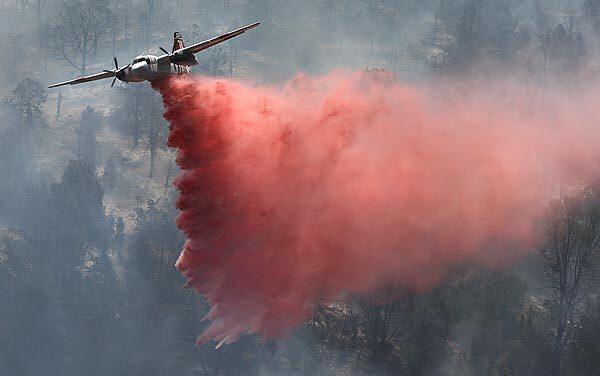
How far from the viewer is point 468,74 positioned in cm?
13112

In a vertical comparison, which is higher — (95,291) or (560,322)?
(560,322)

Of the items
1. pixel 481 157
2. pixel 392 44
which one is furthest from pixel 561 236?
pixel 392 44

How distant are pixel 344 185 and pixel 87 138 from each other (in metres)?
63.0

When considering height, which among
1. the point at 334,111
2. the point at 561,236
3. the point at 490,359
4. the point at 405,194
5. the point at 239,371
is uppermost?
the point at 334,111

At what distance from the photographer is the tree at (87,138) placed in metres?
113

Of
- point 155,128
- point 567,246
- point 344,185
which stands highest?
point 344,185

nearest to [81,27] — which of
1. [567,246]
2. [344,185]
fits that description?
[344,185]

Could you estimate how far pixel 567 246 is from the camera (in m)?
77.8

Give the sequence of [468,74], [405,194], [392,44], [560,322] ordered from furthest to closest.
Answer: [392,44]
[468,74]
[560,322]
[405,194]

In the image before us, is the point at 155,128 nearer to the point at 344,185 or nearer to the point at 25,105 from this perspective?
the point at 25,105

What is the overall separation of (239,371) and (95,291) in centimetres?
1964

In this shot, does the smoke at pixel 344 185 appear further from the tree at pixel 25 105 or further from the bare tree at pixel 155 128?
the tree at pixel 25 105

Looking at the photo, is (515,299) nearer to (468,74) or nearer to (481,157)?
(481,157)

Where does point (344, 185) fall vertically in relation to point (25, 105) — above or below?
above
